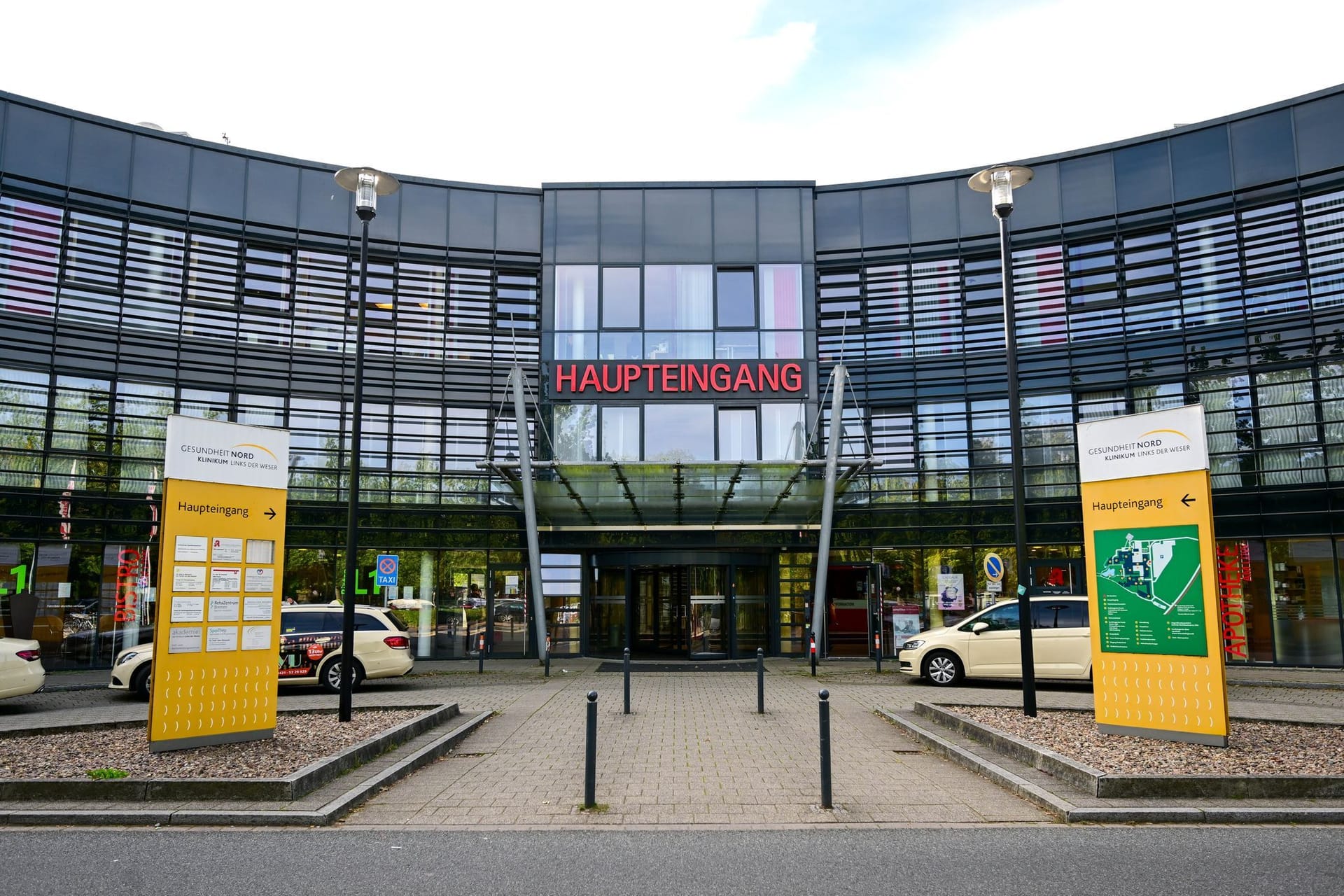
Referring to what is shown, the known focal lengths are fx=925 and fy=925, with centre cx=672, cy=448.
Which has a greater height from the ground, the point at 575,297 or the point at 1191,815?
the point at 575,297

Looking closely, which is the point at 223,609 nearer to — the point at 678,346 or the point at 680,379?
the point at 680,379

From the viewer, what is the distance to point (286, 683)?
15781mm

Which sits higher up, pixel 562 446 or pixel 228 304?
pixel 228 304

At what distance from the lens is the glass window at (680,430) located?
2342cm

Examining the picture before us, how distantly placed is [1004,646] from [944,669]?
1176 mm

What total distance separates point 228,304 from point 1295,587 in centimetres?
2533

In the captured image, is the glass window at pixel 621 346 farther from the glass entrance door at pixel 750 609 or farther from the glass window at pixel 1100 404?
the glass window at pixel 1100 404

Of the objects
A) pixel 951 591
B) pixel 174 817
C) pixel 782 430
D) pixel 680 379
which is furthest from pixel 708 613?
pixel 174 817

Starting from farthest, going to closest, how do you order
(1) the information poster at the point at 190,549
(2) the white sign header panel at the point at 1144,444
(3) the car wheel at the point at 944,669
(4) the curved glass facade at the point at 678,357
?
(4) the curved glass facade at the point at 678,357, (3) the car wheel at the point at 944,669, (2) the white sign header panel at the point at 1144,444, (1) the information poster at the point at 190,549

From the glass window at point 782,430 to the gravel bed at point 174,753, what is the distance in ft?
45.3

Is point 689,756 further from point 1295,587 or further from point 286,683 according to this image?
point 1295,587

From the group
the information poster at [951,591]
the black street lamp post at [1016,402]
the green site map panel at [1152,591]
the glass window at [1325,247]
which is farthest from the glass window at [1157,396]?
the green site map panel at [1152,591]

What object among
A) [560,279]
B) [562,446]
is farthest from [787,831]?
[560,279]

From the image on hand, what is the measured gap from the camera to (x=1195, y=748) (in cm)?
944
